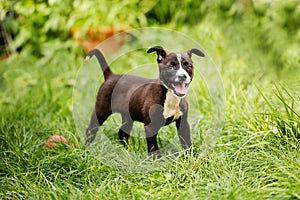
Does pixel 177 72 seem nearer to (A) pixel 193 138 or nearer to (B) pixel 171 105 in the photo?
(B) pixel 171 105

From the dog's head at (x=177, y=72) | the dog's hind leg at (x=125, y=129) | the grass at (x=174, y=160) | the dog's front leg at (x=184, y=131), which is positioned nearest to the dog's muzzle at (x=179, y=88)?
the dog's head at (x=177, y=72)

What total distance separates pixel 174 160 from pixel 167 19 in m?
3.36

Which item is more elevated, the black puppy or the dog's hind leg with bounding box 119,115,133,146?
the black puppy

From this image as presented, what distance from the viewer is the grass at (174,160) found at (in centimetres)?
245

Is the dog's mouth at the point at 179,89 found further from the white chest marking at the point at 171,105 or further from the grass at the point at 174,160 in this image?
the grass at the point at 174,160

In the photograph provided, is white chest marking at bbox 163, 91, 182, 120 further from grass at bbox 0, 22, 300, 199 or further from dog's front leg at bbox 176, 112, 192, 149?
grass at bbox 0, 22, 300, 199

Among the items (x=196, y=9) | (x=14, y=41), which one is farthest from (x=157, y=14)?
(x=14, y=41)

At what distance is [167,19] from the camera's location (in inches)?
229

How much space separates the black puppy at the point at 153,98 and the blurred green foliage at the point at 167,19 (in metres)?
2.15

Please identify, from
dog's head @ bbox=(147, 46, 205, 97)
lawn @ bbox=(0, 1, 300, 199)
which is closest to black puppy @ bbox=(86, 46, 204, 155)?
dog's head @ bbox=(147, 46, 205, 97)

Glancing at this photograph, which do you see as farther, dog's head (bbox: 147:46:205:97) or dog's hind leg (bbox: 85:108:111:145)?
dog's hind leg (bbox: 85:108:111:145)

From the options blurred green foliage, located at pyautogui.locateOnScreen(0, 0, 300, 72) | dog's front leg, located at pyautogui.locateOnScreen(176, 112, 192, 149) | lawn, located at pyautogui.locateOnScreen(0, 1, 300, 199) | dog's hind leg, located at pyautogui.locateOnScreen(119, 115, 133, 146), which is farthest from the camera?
blurred green foliage, located at pyautogui.locateOnScreen(0, 0, 300, 72)

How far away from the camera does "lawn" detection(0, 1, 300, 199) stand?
8.22 feet

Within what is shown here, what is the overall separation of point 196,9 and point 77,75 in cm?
167
